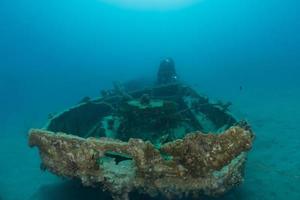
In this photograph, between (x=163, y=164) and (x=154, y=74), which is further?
(x=154, y=74)

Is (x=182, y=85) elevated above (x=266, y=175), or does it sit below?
above

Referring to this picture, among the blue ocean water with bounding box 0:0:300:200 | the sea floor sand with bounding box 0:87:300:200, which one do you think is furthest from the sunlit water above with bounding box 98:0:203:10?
the sea floor sand with bounding box 0:87:300:200

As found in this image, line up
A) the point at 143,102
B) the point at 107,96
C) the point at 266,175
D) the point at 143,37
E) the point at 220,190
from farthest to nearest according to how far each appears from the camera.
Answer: the point at 143,37 → the point at 107,96 → the point at 266,175 → the point at 143,102 → the point at 220,190

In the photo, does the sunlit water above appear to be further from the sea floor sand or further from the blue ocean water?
the sea floor sand

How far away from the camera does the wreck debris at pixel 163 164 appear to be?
5.90 metres

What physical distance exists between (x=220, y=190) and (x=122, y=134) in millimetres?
3603

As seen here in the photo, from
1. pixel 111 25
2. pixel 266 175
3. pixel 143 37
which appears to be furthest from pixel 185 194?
pixel 111 25

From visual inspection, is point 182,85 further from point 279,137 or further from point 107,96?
point 279,137

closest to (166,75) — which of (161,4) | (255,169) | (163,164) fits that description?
(255,169)

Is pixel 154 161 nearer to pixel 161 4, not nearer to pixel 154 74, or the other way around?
pixel 154 74

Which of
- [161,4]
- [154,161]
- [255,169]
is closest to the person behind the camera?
[154,161]

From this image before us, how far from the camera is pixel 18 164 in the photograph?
43.9 feet

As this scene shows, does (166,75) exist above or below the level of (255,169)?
above

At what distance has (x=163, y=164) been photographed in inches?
248
